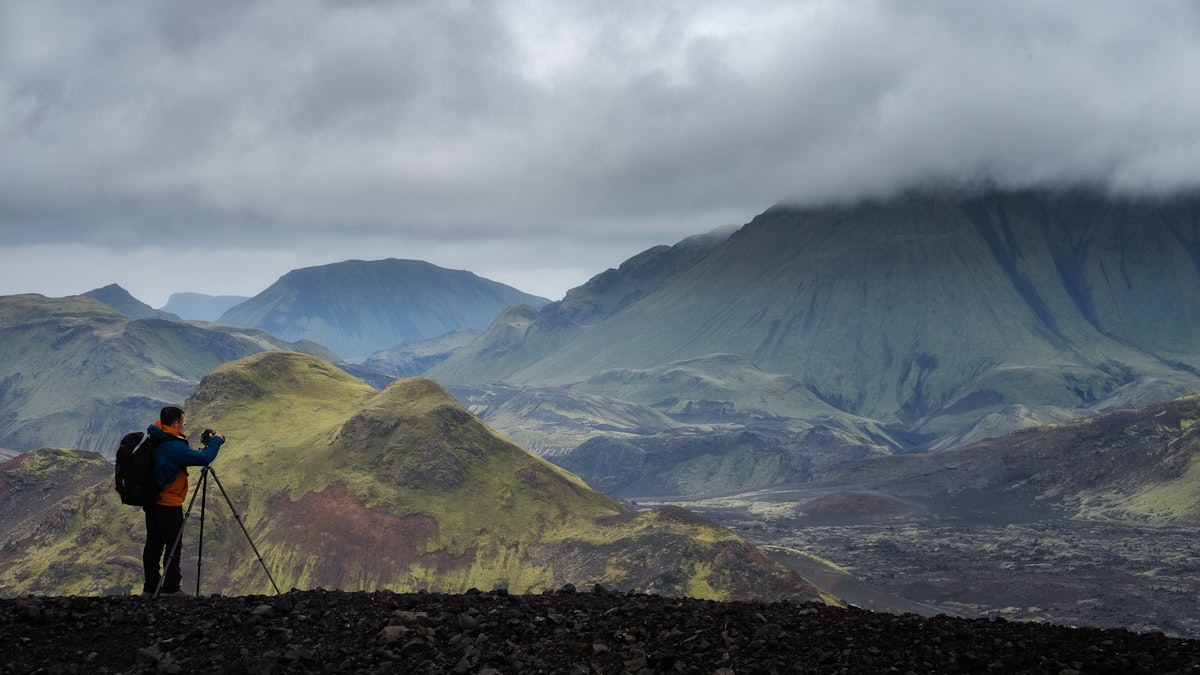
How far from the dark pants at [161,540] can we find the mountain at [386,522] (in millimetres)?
97057

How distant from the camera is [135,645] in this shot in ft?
54.7

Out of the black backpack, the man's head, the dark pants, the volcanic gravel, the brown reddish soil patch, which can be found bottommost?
the brown reddish soil patch

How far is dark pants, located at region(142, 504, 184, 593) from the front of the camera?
22500 mm

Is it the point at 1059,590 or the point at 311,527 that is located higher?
the point at 311,527

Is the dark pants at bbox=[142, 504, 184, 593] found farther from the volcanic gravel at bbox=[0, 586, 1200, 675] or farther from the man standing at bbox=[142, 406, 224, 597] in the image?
the volcanic gravel at bbox=[0, 586, 1200, 675]

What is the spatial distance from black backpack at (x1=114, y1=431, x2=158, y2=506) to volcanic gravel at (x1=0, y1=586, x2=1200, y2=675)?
2.66m

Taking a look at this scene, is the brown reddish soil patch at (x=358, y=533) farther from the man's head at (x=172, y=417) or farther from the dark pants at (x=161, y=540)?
the man's head at (x=172, y=417)

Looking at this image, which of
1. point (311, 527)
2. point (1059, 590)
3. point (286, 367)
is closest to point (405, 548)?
point (311, 527)

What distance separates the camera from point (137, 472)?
2206cm

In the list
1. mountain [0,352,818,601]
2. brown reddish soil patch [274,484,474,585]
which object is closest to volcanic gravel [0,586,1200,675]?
mountain [0,352,818,601]

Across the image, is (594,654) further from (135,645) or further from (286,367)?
(286,367)

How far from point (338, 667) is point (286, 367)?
609ft

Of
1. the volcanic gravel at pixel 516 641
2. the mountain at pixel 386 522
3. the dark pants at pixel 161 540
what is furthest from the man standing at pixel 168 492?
the mountain at pixel 386 522

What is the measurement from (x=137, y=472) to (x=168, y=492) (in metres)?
0.95
